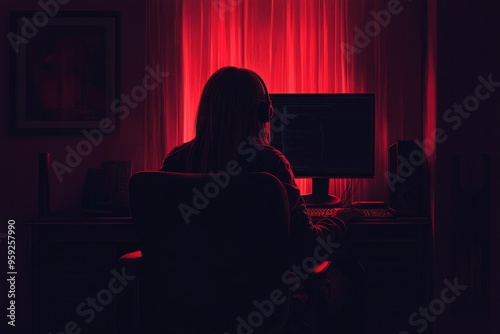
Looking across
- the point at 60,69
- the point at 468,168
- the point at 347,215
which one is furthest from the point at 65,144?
the point at 468,168

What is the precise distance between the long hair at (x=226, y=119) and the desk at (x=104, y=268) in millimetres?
891

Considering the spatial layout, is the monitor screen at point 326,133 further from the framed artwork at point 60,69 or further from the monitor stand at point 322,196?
the framed artwork at point 60,69

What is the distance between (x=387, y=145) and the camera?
9.48 feet

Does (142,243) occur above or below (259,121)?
below

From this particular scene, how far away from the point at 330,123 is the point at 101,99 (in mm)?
1324

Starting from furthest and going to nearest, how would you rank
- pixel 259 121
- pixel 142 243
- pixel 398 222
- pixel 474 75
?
pixel 474 75, pixel 398 222, pixel 259 121, pixel 142 243

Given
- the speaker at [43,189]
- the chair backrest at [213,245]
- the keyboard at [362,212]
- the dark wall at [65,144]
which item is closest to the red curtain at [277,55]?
the dark wall at [65,144]

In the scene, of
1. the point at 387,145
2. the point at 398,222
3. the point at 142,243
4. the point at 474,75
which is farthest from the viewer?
the point at 387,145

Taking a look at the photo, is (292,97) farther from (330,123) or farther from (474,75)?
(474,75)

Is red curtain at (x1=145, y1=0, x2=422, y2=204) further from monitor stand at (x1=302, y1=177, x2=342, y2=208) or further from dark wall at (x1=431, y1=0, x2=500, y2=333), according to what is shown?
dark wall at (x1=431, y1=0, x2=500, y2=333)

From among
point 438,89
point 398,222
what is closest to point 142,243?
point 398,222

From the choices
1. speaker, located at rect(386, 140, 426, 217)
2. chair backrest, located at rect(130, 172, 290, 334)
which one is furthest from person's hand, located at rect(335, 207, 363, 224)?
chair backrest, located at rect(130, 172, 290, 334)

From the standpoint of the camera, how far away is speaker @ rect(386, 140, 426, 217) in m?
2.38

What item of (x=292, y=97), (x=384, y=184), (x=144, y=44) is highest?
(x=144, y=44)
